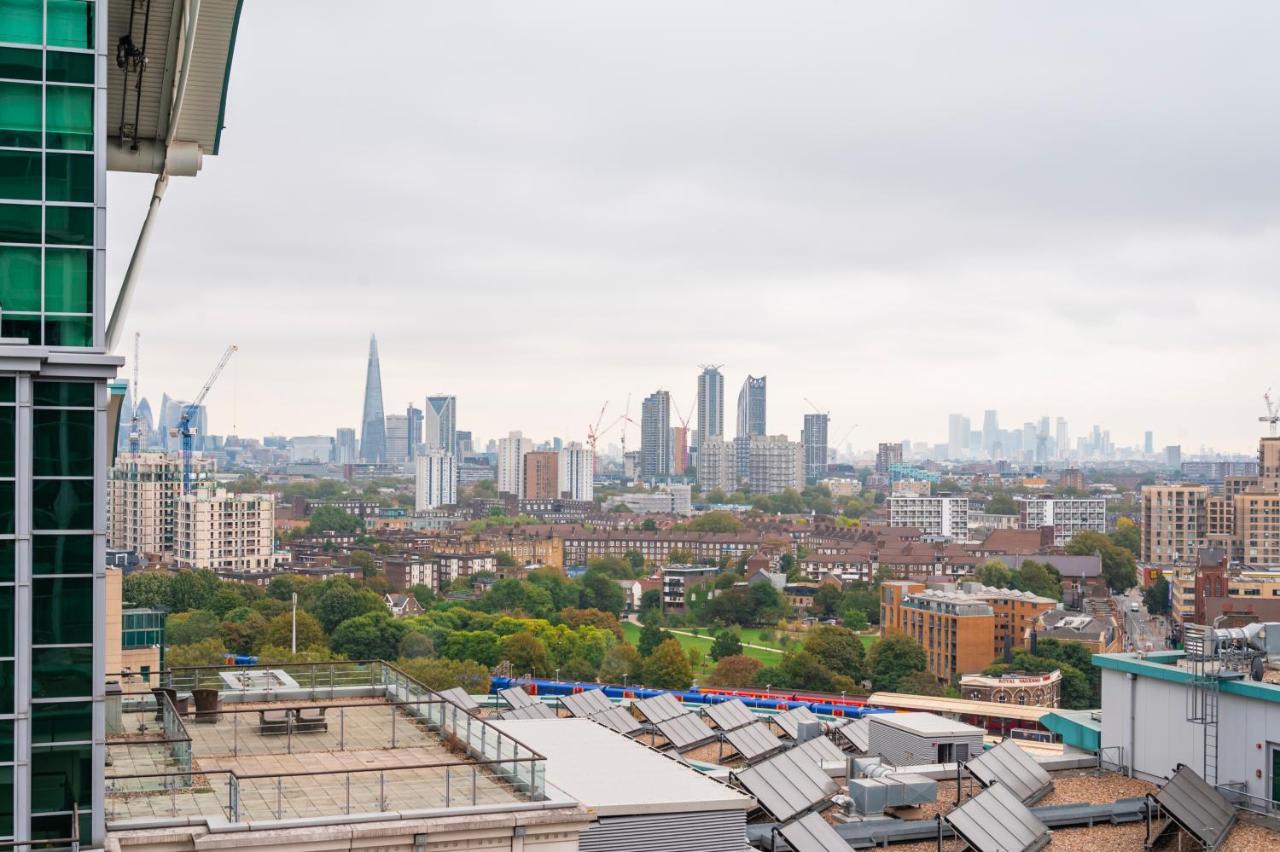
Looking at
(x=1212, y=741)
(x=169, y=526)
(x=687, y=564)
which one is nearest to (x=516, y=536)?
(x=687, y=564)

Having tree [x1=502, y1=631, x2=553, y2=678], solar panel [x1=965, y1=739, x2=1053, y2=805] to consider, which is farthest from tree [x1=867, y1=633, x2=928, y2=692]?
solar panel [x1=965, y1=739, x2=1053, y2=805]

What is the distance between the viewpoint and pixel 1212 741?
1614 cm

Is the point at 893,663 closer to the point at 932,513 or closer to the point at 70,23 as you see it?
the point at 70,23

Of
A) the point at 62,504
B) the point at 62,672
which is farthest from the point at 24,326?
the point at 62,672

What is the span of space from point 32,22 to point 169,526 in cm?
12896

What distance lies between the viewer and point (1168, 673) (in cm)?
1694

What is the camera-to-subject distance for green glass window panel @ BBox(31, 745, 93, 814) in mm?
9688

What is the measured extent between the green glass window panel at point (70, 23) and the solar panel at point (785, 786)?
931cm

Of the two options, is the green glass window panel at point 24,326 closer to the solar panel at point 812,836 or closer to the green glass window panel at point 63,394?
the green glass window panel at point 63,394

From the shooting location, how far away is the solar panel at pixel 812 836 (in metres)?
12.9

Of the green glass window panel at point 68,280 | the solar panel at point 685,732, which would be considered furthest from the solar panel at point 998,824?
the green glass window panel at point 68,280

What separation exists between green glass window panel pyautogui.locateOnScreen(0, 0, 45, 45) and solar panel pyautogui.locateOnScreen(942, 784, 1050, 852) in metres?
10.00

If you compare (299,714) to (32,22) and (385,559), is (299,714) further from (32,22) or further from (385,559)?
(385,559)

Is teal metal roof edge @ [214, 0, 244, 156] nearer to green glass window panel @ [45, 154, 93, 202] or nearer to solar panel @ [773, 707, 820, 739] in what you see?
green glass window panel @ [45, 154, 93, 202]
